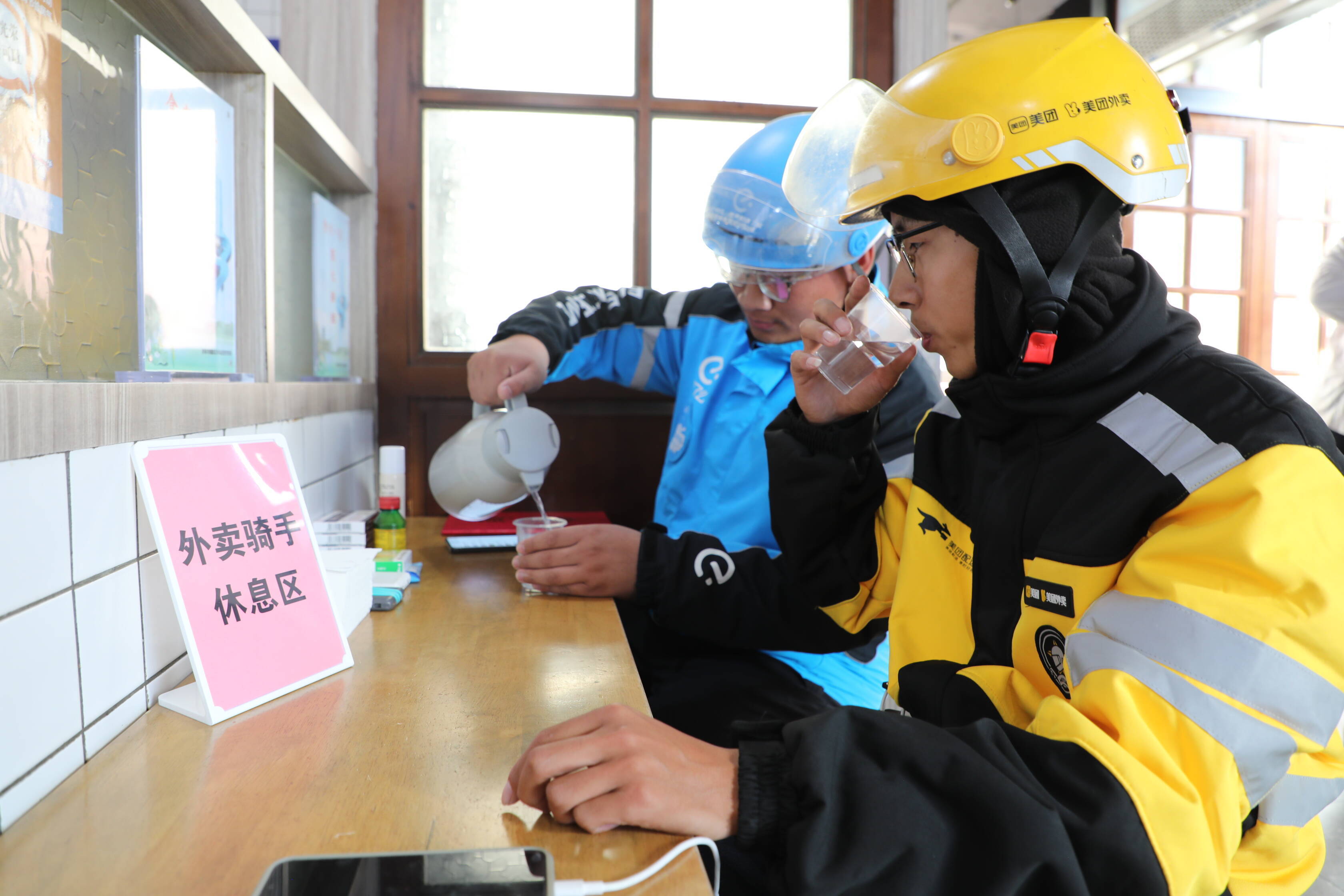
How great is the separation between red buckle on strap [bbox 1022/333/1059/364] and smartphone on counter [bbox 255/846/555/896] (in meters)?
0.64

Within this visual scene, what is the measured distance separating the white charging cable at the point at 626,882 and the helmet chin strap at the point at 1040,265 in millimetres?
562

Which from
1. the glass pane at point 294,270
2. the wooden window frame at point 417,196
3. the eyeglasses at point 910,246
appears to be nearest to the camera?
the eyeglasses at point 910,246

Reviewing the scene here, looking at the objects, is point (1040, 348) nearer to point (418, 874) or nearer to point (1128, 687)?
point (1128, 687)

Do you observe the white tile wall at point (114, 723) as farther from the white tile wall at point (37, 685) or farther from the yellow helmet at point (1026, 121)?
the yellow helmet at point (1026, 121)

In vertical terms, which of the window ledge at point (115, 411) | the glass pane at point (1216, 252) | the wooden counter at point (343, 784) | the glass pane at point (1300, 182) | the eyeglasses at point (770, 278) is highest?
the glass pane at point (1300, 182)

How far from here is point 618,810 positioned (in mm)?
635

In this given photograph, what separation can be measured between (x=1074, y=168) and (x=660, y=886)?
0.78 metres

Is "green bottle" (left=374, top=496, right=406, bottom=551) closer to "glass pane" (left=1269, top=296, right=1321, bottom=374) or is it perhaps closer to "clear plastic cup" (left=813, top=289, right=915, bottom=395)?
"clear plastic cup" (left=813, top=289, right=915, bottom=395)

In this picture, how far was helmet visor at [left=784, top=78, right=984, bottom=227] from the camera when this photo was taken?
2.85ft

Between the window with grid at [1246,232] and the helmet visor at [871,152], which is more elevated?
the window with grid at [1246,232]

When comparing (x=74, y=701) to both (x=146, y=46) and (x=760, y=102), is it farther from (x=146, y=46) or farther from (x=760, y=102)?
(x=760, y=102)

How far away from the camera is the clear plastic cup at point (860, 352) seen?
3.86ft

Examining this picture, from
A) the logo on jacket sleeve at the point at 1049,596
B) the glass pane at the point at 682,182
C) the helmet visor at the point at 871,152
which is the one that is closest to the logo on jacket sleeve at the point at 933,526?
the logo on jacket sleeve at the point at 1049,596

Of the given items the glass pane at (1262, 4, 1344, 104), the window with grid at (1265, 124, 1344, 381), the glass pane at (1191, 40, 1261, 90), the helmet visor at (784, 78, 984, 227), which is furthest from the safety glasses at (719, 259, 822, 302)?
the glass pane at (1262, 4, 1344, 104)
